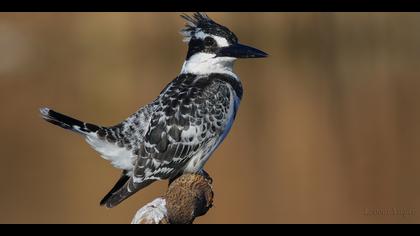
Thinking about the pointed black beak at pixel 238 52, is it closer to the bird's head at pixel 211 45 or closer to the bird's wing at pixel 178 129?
the bird's head at pixel 211 45

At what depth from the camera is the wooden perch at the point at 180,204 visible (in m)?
3.35

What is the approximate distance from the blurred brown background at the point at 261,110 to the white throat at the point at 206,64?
2.36 meters

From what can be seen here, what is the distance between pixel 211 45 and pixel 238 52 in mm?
169

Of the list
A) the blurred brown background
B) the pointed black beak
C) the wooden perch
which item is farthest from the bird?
the blurred brown background

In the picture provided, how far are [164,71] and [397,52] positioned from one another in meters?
2.78

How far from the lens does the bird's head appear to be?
4773 mm

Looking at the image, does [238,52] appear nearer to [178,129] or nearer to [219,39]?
[219,39]

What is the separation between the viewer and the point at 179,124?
4559 millimetres

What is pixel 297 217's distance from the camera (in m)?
7.12

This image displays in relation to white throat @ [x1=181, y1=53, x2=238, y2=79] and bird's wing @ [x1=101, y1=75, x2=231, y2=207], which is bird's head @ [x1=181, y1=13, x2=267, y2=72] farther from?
bird's wing @ [x1=101, y1=75, x2=231, y2=207]

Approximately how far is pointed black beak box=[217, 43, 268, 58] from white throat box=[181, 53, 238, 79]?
0.05 meters

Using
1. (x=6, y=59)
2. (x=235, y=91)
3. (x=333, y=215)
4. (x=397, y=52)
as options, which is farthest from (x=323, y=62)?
(x=235, y=91)

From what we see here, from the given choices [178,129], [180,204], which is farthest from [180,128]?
[180,204]

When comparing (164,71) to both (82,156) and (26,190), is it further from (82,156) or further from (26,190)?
(26,190)
